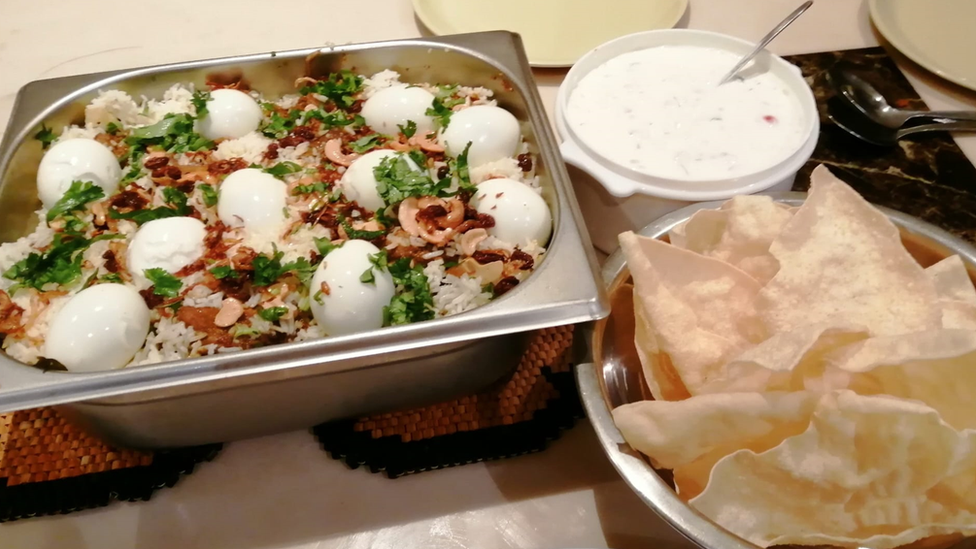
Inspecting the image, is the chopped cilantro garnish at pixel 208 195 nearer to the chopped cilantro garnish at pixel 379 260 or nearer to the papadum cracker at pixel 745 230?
the chopped cilantro garnish at pixel 379 260

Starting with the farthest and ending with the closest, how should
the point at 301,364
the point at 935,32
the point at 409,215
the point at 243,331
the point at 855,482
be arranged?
1. the point at 935,32
2. the point at 409,215
3. the point at 243,331
4. the point at 301,364
5. the point at 855,482

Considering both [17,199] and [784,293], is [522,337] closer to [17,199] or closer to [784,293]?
[784,293]

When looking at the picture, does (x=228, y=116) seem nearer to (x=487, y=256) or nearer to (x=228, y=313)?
(x=228, y=313)

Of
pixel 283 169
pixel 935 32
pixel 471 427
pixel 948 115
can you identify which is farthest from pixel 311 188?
pixel 935 32

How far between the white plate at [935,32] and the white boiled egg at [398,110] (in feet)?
3.35

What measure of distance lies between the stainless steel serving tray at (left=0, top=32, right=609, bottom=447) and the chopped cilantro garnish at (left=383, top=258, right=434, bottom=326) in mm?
67

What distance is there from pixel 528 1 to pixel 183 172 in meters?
0.87

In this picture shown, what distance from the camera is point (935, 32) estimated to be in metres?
1.44

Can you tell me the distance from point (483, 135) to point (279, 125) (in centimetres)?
36

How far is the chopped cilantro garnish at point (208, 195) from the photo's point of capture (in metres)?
0.99

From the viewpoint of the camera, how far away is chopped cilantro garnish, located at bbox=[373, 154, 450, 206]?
0.95 meters

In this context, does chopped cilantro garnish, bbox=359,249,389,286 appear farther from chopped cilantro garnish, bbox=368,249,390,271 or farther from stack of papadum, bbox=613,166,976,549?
stack of papadum, bbox=613,166,976,549

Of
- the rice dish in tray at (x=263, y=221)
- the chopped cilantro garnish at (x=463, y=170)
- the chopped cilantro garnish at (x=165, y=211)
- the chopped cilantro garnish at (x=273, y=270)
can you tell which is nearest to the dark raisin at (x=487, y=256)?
the rice dish in tray at (x=263, y=221)

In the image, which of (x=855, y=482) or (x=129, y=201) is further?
(x=129, y=201)
